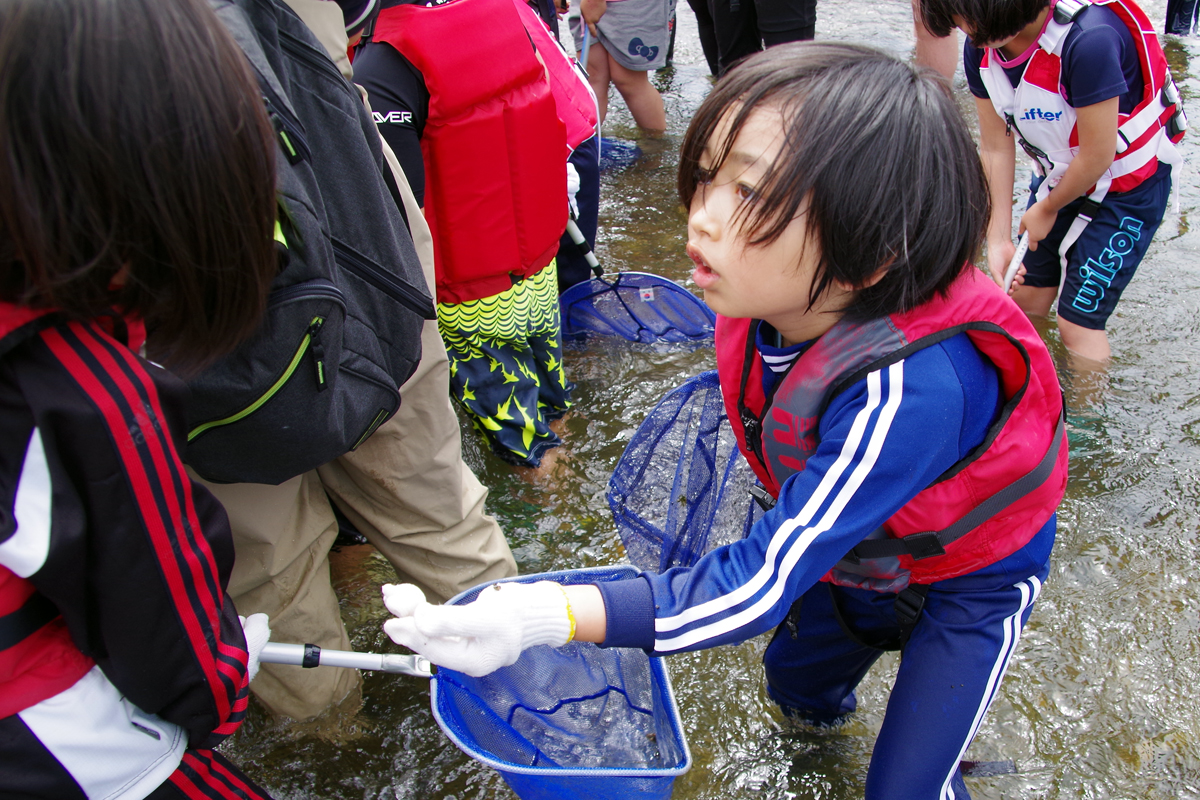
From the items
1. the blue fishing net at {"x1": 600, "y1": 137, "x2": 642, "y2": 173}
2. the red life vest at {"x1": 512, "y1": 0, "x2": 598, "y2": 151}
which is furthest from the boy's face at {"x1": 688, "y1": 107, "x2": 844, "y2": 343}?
the blue fishing net at {"x1": 600, "y1": 137, "x2": 642, "y2": 173}

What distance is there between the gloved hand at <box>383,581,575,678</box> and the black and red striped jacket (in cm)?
27

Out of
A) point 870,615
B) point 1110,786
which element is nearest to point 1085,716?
point 1110,786

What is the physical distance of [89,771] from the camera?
1082 mm

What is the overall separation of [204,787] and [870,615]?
1239 mm

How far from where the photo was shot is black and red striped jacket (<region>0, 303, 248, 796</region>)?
92 centimetres

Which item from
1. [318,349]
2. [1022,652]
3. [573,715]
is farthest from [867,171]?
Answer: [1022,652]

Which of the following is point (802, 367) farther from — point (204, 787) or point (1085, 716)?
point (1085, 716)

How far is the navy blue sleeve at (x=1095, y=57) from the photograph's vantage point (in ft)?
8.33

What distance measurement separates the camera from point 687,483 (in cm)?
194

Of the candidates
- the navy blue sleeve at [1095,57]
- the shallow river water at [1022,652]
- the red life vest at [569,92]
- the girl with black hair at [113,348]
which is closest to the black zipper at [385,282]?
the girl with black hair at [113,348]

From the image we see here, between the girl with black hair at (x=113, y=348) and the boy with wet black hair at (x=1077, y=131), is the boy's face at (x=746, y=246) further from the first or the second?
the boy with wet black hair at (x=1077, y=131)

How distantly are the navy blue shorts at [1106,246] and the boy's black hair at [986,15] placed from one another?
2.47 feet

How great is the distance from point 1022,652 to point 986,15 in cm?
183

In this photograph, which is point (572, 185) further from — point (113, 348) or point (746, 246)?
point (113, 348)
